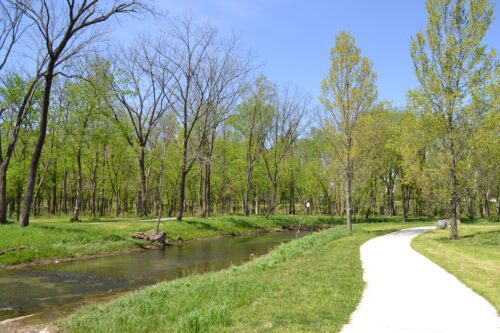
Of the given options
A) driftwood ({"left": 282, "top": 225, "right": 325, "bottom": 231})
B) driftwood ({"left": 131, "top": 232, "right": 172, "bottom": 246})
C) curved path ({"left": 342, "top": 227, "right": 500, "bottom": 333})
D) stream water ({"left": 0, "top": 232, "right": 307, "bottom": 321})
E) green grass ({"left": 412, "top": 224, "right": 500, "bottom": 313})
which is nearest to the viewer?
curved path ({"left": 342, "top": 227, "right": 500, "bottom": 333})

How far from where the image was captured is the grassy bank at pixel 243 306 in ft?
20.9

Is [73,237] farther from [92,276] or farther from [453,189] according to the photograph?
[453,189]

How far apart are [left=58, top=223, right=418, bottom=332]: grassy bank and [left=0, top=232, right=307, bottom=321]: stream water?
244 centimetres

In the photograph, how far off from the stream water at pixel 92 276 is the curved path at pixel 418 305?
23.4 feet

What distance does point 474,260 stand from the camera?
1273cm

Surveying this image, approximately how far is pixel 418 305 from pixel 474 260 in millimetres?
6994

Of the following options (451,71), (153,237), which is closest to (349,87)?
(451,71)

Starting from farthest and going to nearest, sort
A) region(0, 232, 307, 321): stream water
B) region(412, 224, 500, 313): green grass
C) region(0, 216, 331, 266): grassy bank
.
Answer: region(0, 216, 331, 266): grassy bank, region(0, 232, 307, 321): stream water, region(412, 224, 500, 313): green grass

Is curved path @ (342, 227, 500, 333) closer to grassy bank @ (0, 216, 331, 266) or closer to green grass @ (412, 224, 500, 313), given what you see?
green grass @ (412, 224, 500, 313)

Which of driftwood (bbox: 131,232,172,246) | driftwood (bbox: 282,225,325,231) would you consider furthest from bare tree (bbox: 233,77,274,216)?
driftwood (bbox: 131,232,172,246)

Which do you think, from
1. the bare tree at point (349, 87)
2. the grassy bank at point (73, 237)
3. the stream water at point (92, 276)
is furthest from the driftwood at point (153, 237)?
the bare tree at point (349, 87)

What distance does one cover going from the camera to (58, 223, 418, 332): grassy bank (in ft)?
20.9

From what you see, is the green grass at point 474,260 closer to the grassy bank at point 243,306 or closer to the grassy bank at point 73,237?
the grassy bank at point 243,306

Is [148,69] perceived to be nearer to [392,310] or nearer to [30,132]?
[30,132]
